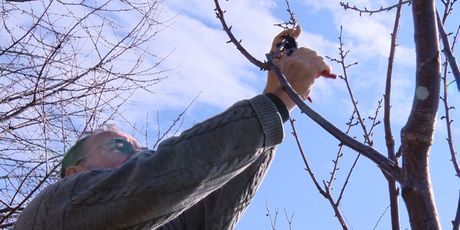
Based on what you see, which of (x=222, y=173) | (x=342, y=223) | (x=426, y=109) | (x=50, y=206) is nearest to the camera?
(x=426, y=109)

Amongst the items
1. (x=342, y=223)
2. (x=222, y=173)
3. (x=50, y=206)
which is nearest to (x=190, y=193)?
(x=222, y=173)

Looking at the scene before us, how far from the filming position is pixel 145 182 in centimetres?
148

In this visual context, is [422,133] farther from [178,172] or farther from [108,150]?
[108,150]

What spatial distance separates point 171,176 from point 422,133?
438 millimetres

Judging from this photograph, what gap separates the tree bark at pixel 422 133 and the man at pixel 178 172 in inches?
8.5

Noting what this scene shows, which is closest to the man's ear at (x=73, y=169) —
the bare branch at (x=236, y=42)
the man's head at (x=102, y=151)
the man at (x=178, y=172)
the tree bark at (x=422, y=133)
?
the man's head at (x=102, y=151)

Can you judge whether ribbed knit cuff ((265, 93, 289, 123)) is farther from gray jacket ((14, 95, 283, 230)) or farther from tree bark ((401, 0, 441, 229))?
tree bark ((401, 0, 441, 229))

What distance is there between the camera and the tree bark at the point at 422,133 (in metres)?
1.30

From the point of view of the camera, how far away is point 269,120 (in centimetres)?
148

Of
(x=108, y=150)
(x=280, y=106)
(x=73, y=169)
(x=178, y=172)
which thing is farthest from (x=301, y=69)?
(x=73, y=169)

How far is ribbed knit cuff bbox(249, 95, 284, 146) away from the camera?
1479 millimetres

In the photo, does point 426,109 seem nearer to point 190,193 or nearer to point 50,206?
point 190,193

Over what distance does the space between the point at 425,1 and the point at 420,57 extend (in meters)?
0.11

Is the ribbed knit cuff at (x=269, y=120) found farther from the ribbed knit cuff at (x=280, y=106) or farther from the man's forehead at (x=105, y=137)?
the man's forehead at (x=105, y=137)
